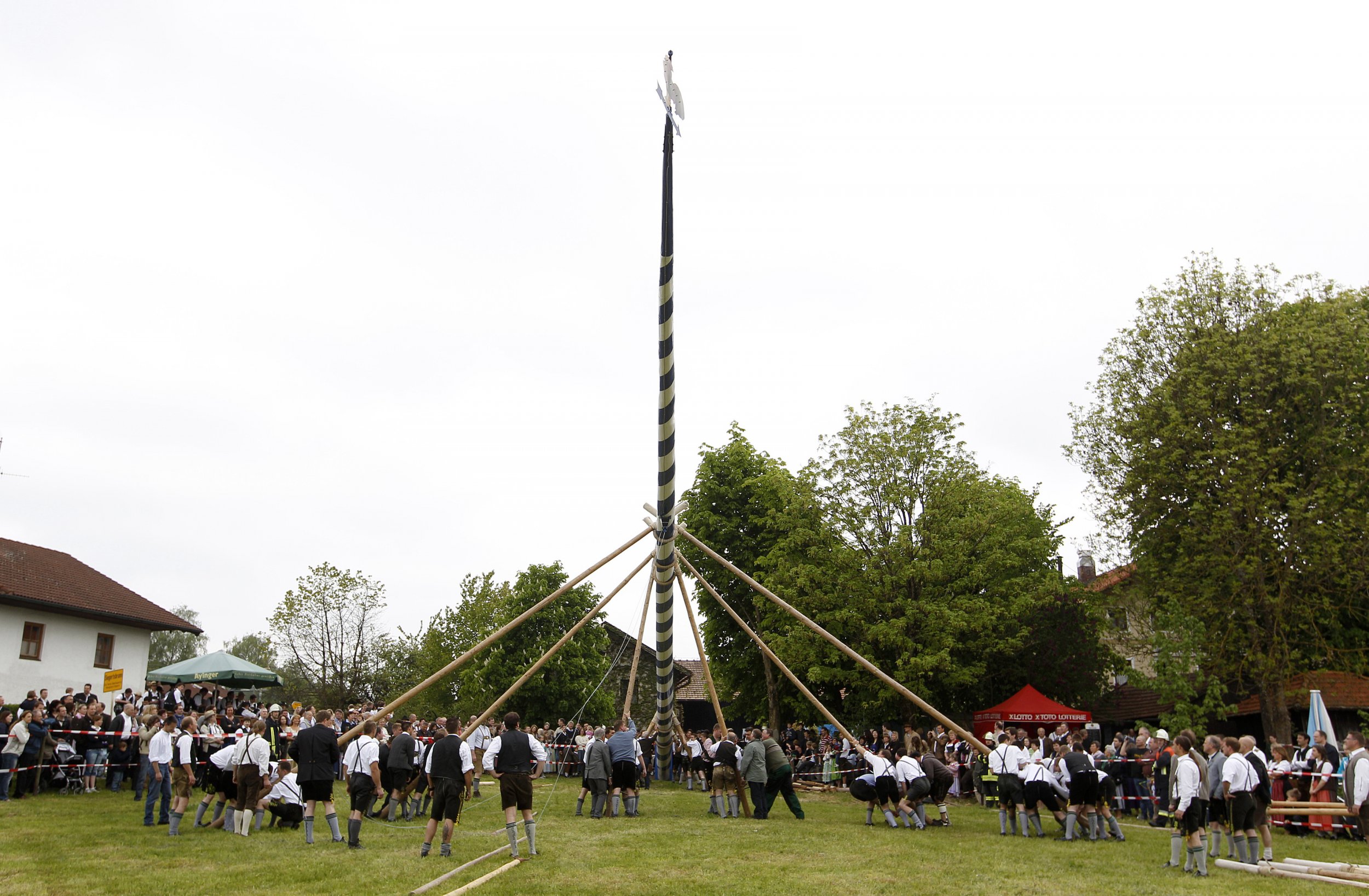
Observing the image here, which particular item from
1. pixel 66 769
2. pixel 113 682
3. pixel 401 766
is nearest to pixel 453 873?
pixel 401 766

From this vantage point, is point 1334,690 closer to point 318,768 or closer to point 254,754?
point 318,768

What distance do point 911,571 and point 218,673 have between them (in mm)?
18202

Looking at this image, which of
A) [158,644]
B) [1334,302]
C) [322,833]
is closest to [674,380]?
[322,833]

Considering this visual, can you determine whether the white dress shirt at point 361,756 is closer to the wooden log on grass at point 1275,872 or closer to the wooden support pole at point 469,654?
the wooden support pole at point 469,654

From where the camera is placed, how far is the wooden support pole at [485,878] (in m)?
8.87

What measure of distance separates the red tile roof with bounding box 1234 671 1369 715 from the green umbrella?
2568cm

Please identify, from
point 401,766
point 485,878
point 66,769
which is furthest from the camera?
point 66,769

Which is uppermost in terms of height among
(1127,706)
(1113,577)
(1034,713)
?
(1113,577)

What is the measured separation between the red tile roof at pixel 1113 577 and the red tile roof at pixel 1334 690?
175 inches

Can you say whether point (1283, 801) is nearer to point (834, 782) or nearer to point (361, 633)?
point (834, 782)

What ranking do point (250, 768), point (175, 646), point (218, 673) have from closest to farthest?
point (250, 768) < point (218, 673) < point (175, 646)

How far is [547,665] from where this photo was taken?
40844 millimetres

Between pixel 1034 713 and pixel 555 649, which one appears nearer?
pixel 555 649

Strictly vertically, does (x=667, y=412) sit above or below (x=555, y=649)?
above
